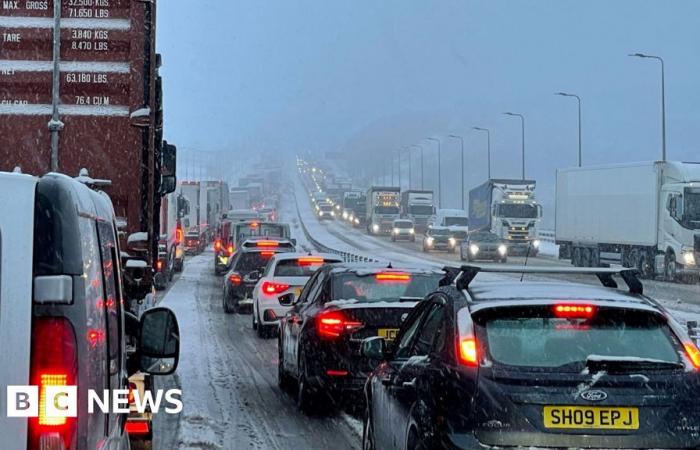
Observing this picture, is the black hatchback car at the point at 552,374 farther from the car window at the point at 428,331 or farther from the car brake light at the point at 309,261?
the car brake light at the point at 309,261

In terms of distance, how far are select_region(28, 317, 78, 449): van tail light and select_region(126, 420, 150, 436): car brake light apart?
497 cm

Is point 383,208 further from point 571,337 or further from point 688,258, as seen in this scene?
point 571,337

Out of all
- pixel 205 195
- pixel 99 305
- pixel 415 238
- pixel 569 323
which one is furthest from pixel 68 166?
pixel 415 238

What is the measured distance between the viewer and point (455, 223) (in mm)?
69500

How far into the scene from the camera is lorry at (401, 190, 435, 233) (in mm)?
88812

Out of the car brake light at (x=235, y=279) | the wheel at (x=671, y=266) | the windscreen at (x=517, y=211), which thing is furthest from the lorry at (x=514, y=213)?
the car brake light at (x=235, y=279)

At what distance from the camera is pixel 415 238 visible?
87.3 m

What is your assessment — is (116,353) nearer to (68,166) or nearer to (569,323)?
(569,323)

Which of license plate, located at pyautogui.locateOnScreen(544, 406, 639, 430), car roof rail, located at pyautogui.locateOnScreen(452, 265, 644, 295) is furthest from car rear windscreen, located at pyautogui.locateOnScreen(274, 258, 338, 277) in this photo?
license plate, located at pyautogui.locateOnScreen(544, 406, 639, 430)

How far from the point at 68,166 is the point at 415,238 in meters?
77.5

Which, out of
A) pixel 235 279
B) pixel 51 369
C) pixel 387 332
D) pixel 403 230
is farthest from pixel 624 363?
pixel 403 230

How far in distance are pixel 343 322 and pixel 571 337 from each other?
5.47m

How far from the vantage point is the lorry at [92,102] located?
10.2 meters

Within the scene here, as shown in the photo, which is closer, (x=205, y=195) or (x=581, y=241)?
(x=581, y=241)
